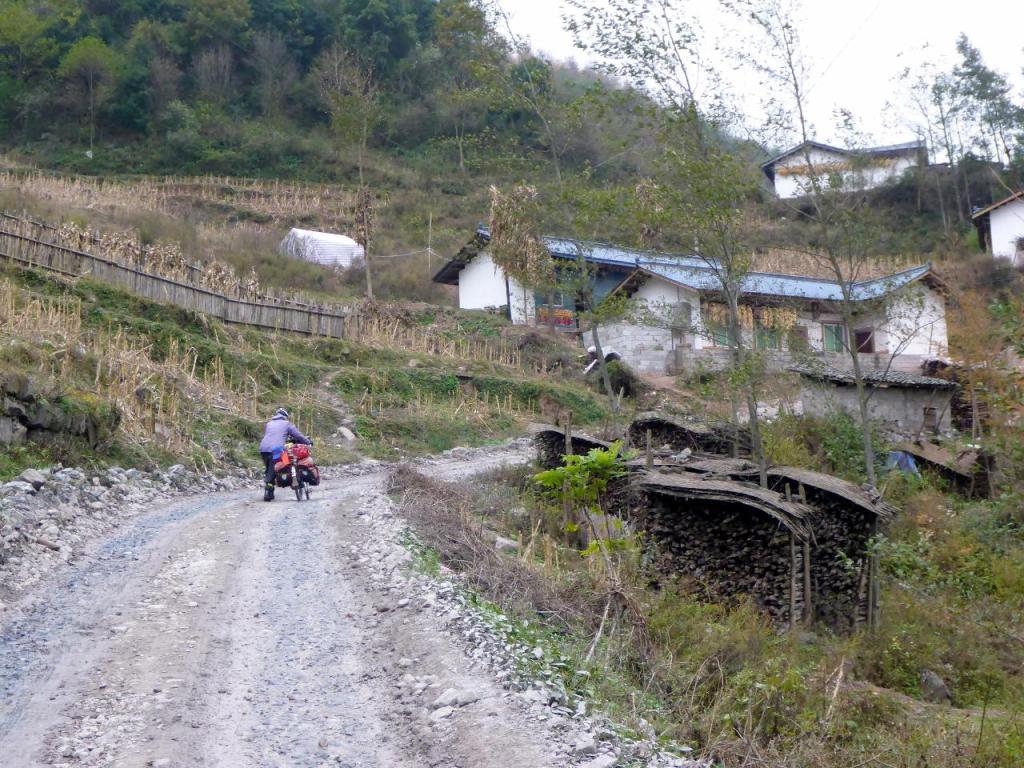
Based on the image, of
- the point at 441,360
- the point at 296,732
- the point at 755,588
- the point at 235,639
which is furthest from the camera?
the point at 441,360

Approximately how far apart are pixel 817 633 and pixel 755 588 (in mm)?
1205

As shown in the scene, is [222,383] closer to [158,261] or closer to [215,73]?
[158,261]

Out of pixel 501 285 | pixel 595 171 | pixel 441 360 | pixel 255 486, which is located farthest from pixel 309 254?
pixel 255 486

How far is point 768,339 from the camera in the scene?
884 inches

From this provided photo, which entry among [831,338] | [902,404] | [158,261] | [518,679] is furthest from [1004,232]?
[518,679]

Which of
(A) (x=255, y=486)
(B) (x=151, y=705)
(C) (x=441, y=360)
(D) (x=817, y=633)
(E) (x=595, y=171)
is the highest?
(E) (x=595, y=171)

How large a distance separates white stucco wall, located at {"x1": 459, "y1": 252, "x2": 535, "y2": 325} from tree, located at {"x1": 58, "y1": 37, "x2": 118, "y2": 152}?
34.0 metres

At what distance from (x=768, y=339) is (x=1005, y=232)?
30.3 metres

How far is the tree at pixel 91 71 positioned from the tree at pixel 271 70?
9.99m

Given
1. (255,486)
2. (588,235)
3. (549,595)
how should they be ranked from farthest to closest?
(588,235) → (255,486) → (549,595)

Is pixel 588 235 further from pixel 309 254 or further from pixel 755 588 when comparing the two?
pixel 309 254

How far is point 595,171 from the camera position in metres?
23.8

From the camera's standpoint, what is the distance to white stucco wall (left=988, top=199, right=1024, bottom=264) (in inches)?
1783

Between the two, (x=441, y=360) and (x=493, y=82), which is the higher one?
(x=493, y=82)
